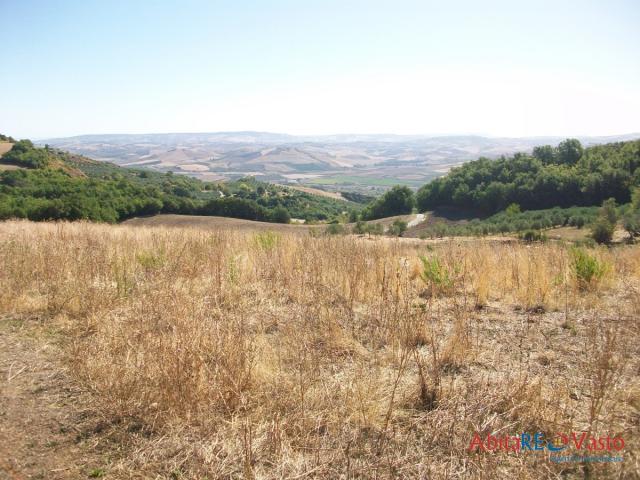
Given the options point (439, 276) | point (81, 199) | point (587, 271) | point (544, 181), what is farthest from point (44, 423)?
point (544, 181)

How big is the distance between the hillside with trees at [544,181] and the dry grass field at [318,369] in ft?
271

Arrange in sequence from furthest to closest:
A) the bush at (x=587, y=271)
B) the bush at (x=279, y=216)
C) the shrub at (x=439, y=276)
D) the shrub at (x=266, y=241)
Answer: the bush at (x=279, y=216), the shrub at (x=266, y=241), the bush at (x=587, y=271), the shrub at (x=439, y=276)

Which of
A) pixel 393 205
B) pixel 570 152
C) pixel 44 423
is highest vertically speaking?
pixel 570 152

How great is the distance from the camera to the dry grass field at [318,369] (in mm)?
2365

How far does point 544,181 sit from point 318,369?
3616 inches

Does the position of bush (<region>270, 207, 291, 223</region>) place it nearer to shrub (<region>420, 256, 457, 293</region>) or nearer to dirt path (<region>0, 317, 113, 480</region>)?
shrub (<region>420, 256, 457, 293</region>)

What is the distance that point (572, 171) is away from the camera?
8081cm

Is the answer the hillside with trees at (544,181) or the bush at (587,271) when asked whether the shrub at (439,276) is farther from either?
the hillside with trees at (544,181)

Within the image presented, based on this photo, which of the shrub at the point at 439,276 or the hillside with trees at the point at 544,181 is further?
the hillside with trees at the point at 544,181

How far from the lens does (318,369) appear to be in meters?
3.29

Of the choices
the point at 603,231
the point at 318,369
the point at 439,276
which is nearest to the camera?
the point at 318,369

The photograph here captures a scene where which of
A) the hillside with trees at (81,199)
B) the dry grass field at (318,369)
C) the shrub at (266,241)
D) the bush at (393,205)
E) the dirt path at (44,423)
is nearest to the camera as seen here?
the dirt path at (44,423)

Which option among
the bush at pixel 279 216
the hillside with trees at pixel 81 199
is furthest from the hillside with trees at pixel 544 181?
the hillside with trees at pixel 81 199

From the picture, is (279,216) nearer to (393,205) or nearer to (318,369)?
(393,205)
